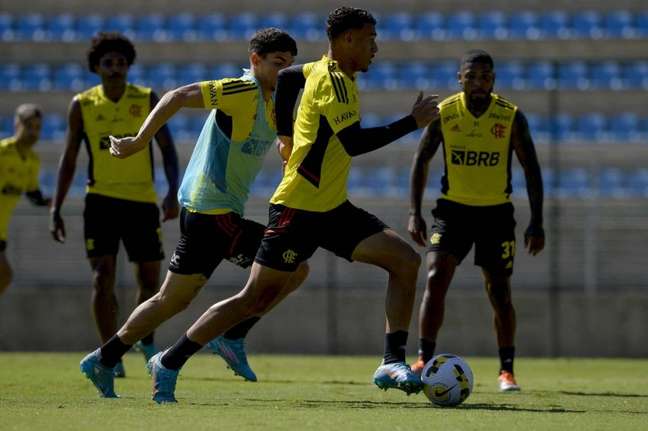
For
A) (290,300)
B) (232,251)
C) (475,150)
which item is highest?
(475,150)

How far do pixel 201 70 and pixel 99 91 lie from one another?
1438cm

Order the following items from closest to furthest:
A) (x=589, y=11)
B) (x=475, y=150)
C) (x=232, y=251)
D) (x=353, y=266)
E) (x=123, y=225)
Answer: (x=232, y=251) → (x=475, y=150) → (x=123, y=225) → (x=353, y=266) → (x=589, y=11)

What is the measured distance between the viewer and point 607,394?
8.74 metres

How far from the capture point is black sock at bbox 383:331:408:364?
693 centimetres

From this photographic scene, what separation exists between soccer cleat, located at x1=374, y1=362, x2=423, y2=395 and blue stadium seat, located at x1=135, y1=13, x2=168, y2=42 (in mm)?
20275

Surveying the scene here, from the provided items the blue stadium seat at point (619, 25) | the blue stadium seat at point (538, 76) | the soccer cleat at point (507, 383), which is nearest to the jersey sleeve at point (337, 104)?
the soccer cleat at point (507, 383)

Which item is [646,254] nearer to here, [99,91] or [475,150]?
[475,150]

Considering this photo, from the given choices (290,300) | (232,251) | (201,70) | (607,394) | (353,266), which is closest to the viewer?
(232,251)

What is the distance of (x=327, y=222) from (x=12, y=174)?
23.9 ft

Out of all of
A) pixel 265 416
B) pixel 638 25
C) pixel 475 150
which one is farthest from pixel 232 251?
pixel 638 25

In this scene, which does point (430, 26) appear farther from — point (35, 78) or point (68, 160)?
point (68, 160)

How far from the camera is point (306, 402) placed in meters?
7.58

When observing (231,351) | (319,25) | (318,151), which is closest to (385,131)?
(318,151)

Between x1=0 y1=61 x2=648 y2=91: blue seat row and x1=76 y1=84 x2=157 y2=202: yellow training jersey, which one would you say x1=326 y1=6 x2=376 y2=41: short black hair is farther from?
x1=0 y1=61 x2=648 y2=91: blue seat row
